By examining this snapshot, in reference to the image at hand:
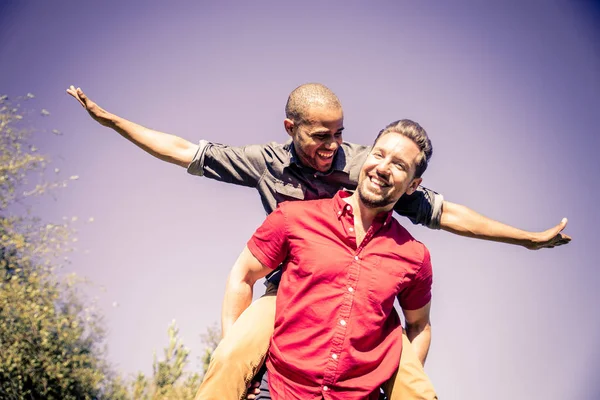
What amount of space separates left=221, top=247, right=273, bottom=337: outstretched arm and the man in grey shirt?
0.76m

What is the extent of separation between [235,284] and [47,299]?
13.8 metres

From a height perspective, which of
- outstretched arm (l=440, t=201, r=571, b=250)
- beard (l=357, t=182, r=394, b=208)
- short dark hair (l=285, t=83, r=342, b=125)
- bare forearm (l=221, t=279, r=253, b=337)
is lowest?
bare forearm (l=221, t=279, r=253, b=337)

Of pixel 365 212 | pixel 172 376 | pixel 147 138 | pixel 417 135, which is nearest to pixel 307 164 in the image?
pixel 365 212

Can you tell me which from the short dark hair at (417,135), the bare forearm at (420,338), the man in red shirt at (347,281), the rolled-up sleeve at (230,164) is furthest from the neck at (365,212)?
the rolled-up sleeve at (230,164)

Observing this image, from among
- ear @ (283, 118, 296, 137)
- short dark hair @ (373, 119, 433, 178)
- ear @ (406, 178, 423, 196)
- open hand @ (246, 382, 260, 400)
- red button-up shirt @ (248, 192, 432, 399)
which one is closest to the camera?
red button-up shirt @ (248, 192, 432, 399)

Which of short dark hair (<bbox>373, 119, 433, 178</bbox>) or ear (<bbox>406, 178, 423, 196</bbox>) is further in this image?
ear (<bbox>406, 178, 423, 196</bbox>)

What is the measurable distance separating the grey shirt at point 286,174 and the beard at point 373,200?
0.59 meters

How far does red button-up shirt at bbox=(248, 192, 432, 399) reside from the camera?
280 cm

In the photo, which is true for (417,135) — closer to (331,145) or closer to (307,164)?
(331,145)

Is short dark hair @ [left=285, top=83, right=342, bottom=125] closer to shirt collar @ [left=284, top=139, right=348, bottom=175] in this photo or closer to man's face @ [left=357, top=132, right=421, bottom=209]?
shirt collar @ [left=284, top=139, right=348, bottom=175]

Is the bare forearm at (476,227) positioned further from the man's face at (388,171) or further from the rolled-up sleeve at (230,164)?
the rolled-up sleeve at (230,164)

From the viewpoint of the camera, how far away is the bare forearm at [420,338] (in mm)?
3297

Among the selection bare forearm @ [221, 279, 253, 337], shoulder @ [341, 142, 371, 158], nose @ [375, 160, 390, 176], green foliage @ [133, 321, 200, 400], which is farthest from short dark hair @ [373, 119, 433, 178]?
green foliage @ [133, 321, 200, 400]

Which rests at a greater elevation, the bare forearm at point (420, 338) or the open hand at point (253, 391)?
the bare forearm at point (420, 338)
